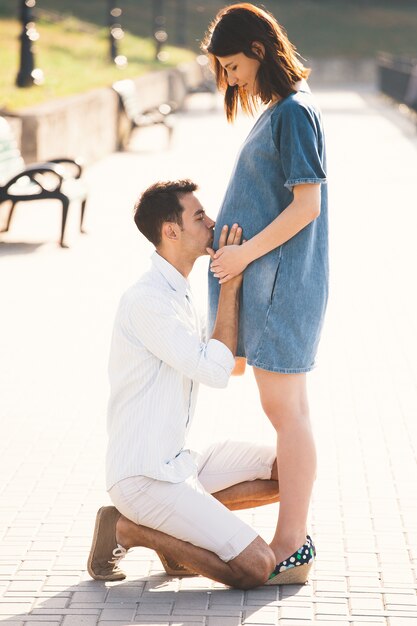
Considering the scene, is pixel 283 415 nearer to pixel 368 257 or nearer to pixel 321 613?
pixel 321 613

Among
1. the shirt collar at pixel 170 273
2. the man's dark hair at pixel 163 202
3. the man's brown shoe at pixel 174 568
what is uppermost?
the man's dark hair at pixel 163 202

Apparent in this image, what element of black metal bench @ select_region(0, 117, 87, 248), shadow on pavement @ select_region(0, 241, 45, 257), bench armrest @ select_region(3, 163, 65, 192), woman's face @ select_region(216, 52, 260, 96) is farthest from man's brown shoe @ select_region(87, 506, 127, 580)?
bench armrest @ select_region(3, 163, 65, 192)

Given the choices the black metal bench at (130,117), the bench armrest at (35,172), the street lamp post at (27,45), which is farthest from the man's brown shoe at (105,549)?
the black metal bench at (130,117)

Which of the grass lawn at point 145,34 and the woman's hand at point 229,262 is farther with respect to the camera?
the grass lawn at point 145,34

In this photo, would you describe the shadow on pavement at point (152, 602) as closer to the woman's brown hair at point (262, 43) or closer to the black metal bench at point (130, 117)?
the woman's brown hair at point (262, 43)

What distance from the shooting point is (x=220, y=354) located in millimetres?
3752

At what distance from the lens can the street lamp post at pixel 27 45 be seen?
16109 millimetres

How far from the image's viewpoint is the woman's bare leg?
3.84m

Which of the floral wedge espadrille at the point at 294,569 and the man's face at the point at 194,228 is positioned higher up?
the man's face at the point at 194,228

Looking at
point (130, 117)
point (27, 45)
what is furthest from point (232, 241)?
point (130, 117)

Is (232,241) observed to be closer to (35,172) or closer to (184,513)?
(184,513)

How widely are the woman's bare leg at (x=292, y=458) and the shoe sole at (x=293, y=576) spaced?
48 mm

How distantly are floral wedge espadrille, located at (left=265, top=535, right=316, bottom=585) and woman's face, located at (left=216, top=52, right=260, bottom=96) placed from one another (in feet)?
4.62

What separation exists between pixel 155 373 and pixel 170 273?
Answer: 307 millimetres
